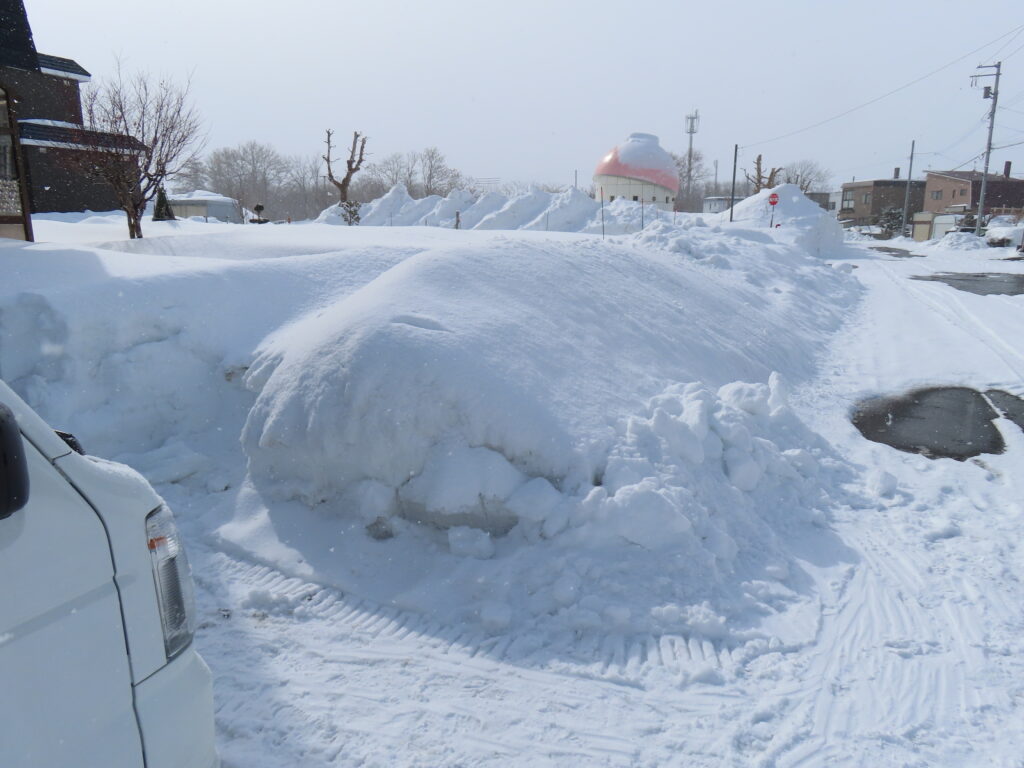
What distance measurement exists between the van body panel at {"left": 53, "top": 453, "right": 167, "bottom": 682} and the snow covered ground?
4.51ft

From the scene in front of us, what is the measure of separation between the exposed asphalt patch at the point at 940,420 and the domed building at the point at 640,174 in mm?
35455

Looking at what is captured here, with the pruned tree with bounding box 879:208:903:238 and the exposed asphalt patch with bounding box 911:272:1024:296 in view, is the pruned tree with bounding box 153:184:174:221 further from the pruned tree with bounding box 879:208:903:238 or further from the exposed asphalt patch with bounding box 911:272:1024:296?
the pruned tree with bounding box 879:208:903:238

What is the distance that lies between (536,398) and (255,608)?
2298 mm

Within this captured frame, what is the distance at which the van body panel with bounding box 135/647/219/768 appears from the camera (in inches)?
68.6

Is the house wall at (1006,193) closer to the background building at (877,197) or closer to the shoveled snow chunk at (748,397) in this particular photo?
the background building at (877,197)

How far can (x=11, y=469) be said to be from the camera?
4.50 ft

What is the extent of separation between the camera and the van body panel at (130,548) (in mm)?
1681

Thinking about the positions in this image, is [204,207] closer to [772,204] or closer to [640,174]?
[640,174]

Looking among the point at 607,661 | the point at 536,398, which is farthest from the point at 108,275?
the point at 607,661

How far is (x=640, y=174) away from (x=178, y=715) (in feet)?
143

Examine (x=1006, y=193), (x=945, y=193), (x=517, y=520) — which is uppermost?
(x=945, y=193)

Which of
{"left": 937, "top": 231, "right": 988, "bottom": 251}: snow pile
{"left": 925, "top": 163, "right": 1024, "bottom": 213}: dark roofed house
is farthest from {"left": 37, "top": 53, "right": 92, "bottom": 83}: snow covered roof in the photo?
{"left": 925, "top": 163, "right": 1024, "bottom": 213}: dark roofed house

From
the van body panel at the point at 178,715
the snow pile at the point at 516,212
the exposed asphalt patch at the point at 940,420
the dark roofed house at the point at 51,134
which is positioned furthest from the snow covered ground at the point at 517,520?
the snow pile at the point at 516,212

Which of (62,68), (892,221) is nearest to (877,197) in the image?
(892,221)
